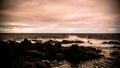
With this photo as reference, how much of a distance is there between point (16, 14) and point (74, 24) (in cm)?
262

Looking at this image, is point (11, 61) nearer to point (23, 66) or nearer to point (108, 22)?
point (23, 66)

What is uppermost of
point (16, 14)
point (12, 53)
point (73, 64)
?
point (16, 14)

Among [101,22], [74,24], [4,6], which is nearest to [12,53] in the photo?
[4,6]

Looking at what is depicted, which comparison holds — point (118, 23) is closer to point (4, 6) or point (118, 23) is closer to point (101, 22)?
point (101, 22)

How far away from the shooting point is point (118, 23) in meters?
5.87

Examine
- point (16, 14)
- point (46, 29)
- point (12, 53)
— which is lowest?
point (12, 53)

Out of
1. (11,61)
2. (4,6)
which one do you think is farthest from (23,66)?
(4,6)

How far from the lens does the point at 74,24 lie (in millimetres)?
7738

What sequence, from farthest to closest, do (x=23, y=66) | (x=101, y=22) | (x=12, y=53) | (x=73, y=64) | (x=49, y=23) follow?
(x=49, y=23) → (x=101, y=22) → (x=73, y=64) → (x=12, y=53) → (x=23, y=66)

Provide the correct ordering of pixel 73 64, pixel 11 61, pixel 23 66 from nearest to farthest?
pixel 23 66, pixel 11 61, pixel 73 64

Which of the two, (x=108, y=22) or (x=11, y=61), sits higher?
(x=108, y=22)

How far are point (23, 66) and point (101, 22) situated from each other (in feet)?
12.5

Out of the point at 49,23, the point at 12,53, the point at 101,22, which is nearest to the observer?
the point at 12,53

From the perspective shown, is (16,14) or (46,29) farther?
(46,29)
